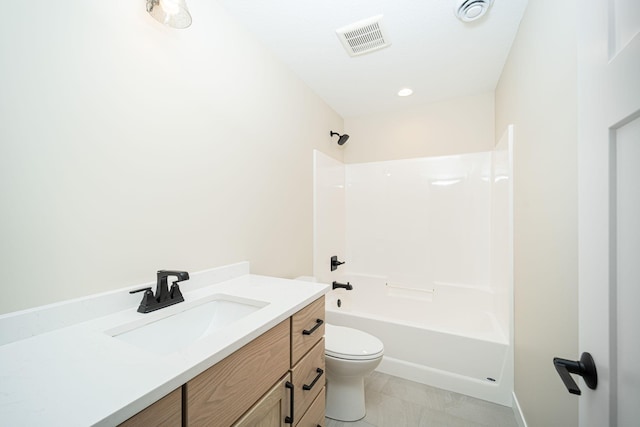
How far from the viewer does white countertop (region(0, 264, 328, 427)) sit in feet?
1.36

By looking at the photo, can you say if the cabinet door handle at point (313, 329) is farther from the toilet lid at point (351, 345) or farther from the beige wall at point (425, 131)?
the beige wall at point (425, 131)

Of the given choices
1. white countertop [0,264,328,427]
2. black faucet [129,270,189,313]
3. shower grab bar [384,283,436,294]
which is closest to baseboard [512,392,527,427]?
shower grab bar [384,283,436,294]

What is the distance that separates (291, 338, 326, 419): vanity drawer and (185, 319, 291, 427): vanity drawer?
0.11 meters

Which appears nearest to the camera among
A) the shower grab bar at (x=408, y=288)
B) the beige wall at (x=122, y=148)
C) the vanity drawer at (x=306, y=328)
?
the beige wall at (x=122, y=148)

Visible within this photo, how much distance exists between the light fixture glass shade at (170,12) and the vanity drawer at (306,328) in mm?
1292

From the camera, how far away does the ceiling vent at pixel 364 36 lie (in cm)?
149

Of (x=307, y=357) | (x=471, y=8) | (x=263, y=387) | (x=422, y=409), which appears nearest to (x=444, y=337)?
(x=422, y=409)

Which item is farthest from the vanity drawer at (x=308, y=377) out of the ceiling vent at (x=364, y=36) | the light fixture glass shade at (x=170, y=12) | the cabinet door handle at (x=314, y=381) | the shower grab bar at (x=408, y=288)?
the ceiling vent at (x=364, y=36)

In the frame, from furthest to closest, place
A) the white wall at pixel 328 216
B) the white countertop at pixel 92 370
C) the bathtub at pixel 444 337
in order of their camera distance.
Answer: the white wall at pixel 328 216 < the bathtub at pixel 444 337 < the white countertop at pixel 92 370

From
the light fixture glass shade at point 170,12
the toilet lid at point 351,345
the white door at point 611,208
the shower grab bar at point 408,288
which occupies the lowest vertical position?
the toilet lid at point 351,345

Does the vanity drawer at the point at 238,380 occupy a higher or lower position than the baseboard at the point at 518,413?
higher

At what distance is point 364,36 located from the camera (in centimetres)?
159

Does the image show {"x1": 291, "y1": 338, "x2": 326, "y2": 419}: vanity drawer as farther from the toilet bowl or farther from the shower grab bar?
the shower grab bar

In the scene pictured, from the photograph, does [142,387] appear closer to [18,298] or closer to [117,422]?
[117,422]
